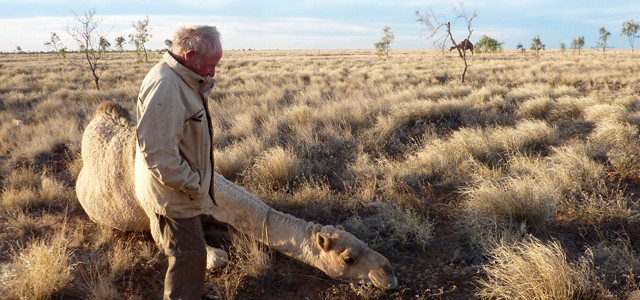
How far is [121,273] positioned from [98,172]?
1281mm

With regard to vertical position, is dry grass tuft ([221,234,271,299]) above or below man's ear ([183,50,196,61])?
below

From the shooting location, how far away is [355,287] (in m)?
3.90

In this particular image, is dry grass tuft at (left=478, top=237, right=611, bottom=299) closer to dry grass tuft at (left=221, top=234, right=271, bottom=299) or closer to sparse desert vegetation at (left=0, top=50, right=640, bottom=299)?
sparse desert vegetation at (left=0, top=50, right=640, bottom=299)

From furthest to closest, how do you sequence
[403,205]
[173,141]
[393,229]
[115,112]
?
[403,205]
[115,112]
[393,229]
[173,141]

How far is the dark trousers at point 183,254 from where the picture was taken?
3.25 m

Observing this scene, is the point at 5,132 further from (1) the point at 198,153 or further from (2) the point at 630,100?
(2) the point at 630,100

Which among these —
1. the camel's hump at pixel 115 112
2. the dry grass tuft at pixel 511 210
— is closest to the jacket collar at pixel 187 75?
the camel's hump at pixel 115 112

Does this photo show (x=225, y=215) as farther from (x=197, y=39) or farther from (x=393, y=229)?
(x=197, y=39)

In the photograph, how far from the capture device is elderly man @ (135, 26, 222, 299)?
2.79 metres

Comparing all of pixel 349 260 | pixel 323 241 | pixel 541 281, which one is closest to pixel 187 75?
pixel 323 241

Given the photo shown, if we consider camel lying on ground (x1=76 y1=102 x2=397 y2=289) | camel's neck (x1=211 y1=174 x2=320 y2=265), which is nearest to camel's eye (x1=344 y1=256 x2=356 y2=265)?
camel lying on ground (x1=76 y1=102 x2=397 y2=289)

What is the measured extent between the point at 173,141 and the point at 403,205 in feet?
11.9

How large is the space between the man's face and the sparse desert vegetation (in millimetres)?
1946

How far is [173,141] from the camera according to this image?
2816 millimetres
